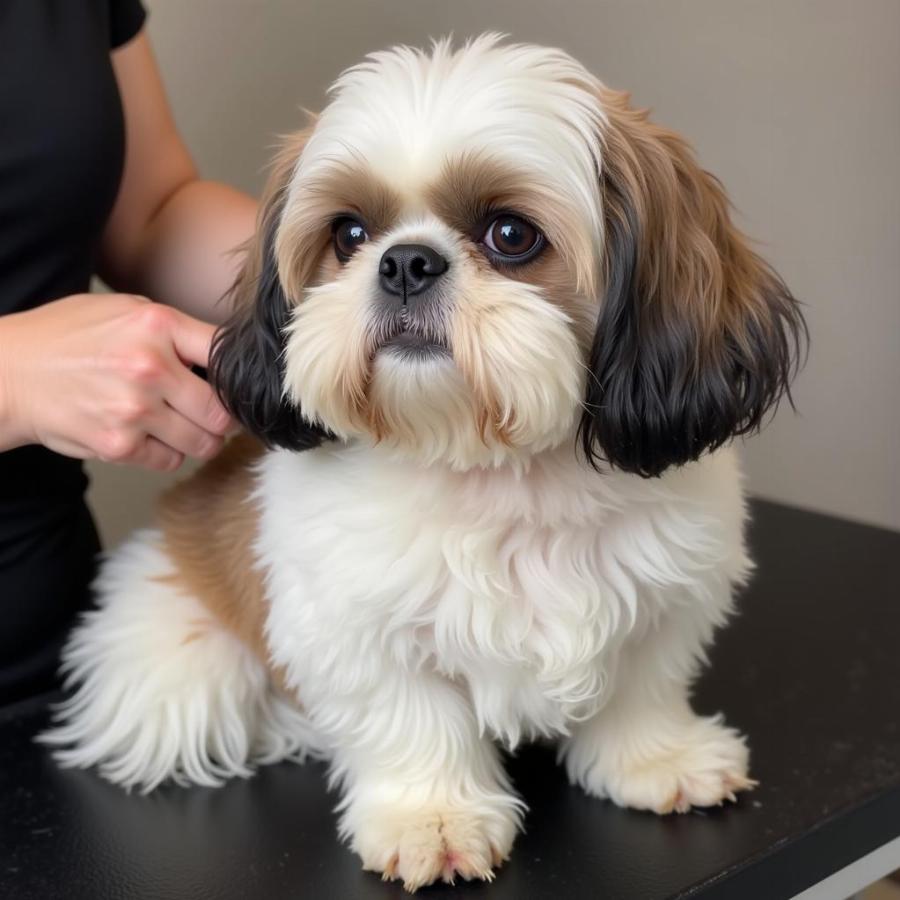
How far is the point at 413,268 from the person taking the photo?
0.83 m

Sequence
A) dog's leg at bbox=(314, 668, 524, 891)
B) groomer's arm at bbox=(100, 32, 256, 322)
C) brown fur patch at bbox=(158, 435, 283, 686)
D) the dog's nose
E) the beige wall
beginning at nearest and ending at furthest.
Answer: the dog's nose → dog's leg at bbox=(314, 668, 524, 891) → brown fur patch at bbox=(158, 435, 283, 686) → groomer's arm at bbox=(100, 32, 256, 322) → the beige wall

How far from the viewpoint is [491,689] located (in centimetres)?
95

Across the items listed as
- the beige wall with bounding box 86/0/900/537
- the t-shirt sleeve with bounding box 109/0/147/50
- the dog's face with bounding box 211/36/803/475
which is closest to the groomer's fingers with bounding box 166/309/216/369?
the dog's face with bounding box 211/36/803/475

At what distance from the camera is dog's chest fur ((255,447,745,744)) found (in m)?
0.92

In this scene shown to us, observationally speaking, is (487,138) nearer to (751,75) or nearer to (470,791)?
(470,791)

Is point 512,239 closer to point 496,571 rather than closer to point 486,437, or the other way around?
point 486,437

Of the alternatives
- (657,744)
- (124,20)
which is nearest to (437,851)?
(657,744)

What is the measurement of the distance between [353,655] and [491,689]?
113mm

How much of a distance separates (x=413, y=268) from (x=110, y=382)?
0.97ft

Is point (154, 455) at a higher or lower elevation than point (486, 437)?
lower

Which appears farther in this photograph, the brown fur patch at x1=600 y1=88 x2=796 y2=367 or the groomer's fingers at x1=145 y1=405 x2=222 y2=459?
the groomer's fingers at x1=145 y1=405 x2=222 y2=459

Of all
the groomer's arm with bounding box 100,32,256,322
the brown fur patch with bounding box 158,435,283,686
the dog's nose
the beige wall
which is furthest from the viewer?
the beige wall

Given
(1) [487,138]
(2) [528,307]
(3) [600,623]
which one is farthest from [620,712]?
(1) [487,138]

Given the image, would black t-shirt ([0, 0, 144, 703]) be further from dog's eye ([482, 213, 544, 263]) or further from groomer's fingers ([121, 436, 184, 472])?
dog's eye ([482, 213, 544, 263])
